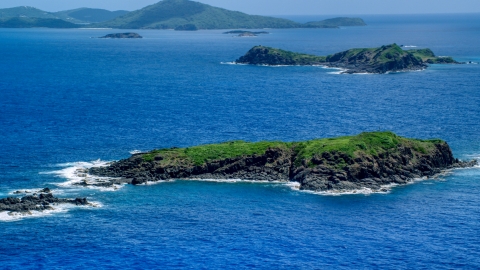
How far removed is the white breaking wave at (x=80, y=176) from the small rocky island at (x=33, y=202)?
8.19 meters

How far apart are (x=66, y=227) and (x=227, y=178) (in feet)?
113

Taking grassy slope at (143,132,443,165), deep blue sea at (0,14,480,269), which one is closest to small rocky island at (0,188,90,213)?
deep blue sea at (0,14,480,269)

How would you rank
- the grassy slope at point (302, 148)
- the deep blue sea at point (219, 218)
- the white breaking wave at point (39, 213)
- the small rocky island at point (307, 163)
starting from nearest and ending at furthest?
the deep blue sea at point (219, 218) → the white breaking wave at point (39, 213) → the small rocky island at point (307, 163) → the grassy slope at point (302, 148)

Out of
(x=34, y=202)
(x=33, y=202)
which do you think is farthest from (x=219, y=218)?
(x=33, y=202)

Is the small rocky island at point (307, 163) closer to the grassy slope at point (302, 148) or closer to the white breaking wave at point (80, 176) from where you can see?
the grassy slope at point (302, 148)

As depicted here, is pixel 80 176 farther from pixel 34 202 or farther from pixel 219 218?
pixel 219 218

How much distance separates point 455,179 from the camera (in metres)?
122

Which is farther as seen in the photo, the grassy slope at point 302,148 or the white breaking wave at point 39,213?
the grassy slope at point 302,148

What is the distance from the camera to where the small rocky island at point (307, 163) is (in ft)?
393

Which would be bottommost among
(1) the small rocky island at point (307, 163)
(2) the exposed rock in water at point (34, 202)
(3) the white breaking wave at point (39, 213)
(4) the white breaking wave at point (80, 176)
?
(3) the white breaking wave at point (39, 213)

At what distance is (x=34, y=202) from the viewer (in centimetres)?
10612

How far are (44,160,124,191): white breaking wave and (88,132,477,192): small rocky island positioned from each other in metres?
1.59

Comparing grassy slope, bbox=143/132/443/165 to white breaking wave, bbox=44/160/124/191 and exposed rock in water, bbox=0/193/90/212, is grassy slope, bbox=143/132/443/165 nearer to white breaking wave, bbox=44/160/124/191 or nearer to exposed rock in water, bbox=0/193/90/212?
white breaking wave, bbox=44/160/124/191

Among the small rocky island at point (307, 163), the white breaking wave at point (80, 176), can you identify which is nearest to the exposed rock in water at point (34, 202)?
the white breaking wave at point (80, 176)
